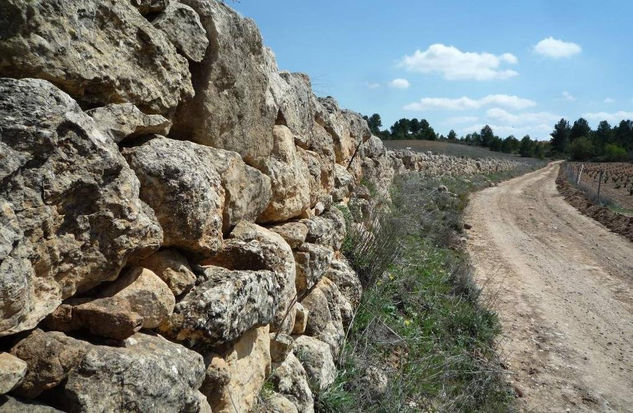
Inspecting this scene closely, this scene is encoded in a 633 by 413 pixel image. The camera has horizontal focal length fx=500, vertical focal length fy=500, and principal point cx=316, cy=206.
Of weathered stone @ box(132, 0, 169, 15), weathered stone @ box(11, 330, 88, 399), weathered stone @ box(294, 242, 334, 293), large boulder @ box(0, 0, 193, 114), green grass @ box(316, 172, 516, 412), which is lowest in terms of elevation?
green grass @ box(316, 172, 516, 412)

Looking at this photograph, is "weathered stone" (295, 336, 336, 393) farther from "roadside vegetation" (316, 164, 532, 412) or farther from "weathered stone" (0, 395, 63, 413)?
"weathered stone" (0, 395, 63, 413)

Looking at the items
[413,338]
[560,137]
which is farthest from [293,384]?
[560,137]

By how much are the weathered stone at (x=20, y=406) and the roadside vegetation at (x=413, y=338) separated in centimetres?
239

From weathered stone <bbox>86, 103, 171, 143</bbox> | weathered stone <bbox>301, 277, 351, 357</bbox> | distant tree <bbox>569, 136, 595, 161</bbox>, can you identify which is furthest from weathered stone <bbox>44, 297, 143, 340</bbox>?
distant tree <bbox>569, 136, 595, 161</bbox>

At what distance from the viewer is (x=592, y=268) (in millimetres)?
11336

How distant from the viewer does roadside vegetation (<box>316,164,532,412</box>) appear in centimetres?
428

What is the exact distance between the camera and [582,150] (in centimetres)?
7831

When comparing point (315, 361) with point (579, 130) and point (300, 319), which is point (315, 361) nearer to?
point (300, 319)

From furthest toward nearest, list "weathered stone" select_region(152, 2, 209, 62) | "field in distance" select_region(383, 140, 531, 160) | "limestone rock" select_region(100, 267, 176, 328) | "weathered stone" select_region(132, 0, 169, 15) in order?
"field in distance" select_region(383, 140, 531, 160)
"weathered stone" select_region(152, 2, 209, 62)
"weathered stone" select_region(132, 0, 169, 15)
"limestone rock" select_region(100, 267, 176, 328)

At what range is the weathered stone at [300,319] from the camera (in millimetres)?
3756

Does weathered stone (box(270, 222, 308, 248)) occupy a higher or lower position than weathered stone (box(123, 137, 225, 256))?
lower

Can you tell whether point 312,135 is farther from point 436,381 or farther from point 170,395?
point 170,395

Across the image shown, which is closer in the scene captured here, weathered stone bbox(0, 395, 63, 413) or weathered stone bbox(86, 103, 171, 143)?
weathered stone bbox(0, 395, 63, 413)

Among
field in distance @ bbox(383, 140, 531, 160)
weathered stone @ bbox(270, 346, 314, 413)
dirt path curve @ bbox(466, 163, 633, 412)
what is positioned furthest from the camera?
field in distance @ bbox(383, 140, 531, 160)
